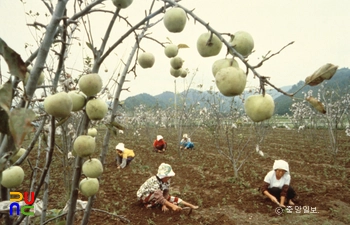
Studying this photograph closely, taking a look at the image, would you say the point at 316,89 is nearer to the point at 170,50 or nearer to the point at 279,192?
the point at 279,192

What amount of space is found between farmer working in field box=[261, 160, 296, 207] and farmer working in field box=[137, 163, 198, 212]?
171 cm

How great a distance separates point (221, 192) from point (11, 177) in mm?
6041

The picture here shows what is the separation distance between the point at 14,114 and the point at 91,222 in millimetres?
5015

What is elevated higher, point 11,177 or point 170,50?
point 170,50

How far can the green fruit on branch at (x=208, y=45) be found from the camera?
3.21 feet

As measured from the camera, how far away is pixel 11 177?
4.22 ft

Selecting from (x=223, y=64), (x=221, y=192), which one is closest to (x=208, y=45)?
(x=223, y=64)

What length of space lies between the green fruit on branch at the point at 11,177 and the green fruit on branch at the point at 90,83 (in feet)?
1.68

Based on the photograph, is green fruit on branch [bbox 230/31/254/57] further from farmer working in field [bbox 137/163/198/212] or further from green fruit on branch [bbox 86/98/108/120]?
farmer working in field [bbox 137/163/198/212]

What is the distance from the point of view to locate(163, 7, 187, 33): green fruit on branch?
3.42 ft

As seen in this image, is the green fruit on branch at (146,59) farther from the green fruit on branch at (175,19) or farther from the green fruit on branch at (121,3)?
the green fruit on branch at (175,19)

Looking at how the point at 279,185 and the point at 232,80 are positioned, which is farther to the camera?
the point at 279,185

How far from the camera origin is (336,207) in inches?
226

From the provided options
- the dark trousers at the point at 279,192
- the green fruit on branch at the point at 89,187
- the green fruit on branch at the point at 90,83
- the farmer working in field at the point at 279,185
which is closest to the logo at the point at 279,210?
the farmer working in field at the point at 279,185
